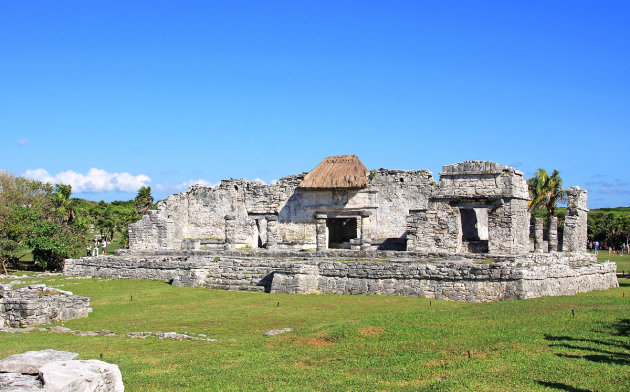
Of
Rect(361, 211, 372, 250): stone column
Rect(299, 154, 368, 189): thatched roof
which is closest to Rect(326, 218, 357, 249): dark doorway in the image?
Rect(299, 154, 368, 189): thatched roof

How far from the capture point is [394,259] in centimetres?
1933

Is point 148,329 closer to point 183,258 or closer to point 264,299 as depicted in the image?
point 264,299

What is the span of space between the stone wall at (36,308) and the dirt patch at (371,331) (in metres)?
7.59

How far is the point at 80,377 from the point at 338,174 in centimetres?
2176

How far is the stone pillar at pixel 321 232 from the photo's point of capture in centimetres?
2533

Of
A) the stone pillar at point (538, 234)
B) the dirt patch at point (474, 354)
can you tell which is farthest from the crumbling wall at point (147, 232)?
the dirt patch at point (474, 354)

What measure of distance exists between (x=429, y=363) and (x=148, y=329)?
660 cm

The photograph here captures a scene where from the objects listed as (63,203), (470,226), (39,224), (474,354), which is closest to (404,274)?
(470,226)

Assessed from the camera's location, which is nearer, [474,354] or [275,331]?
[474,354]

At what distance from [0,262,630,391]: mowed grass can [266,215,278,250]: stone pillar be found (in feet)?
39.1

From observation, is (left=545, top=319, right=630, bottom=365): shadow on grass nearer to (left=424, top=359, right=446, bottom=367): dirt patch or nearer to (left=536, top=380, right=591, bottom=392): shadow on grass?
(left=536, top=380, right=591, bottom=392): shadow on grass

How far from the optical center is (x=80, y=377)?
18.3 ft

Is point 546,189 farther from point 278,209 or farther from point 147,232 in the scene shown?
point 147,232

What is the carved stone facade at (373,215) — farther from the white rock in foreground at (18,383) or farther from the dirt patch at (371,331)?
the white rock in foreground at (18,383)
